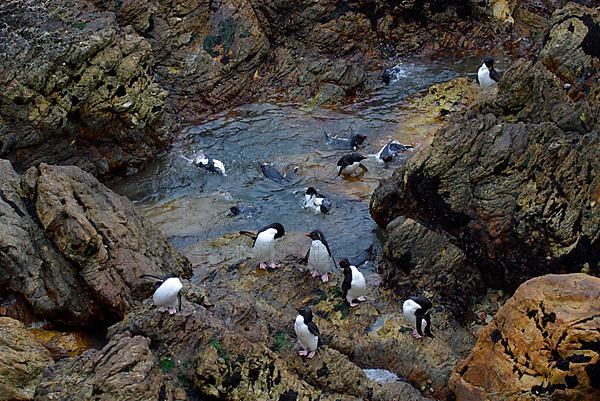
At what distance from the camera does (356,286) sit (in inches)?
420

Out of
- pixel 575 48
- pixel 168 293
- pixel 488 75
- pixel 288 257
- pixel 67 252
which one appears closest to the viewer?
pixel 168 293

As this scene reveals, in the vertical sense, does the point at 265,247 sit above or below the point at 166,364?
below

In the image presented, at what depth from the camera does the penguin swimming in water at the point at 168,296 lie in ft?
26.8

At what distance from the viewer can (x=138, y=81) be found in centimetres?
1634

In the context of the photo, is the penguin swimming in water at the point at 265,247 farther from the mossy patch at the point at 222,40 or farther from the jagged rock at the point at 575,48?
the mossy patch at the point at 222,40

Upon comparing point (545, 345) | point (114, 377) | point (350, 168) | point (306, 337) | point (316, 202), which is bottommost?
point (350, 168)

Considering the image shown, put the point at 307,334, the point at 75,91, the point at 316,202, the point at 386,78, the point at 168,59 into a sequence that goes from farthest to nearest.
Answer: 1. the point at 386,78
2. the point at 168,59
3. the point at 75,91
4. the point at 316,202
5. the point at 307,334

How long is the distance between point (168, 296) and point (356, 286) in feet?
11.1

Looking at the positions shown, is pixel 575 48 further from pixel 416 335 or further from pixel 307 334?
pixel 307 334

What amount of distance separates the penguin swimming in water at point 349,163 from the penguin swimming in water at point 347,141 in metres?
0.99

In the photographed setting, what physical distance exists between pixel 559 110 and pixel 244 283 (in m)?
6.28

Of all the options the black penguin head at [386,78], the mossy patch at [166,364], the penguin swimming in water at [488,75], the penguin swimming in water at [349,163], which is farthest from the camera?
the black penguin head at [386,78]

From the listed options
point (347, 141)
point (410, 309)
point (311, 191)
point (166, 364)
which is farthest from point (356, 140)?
point (166, 364)

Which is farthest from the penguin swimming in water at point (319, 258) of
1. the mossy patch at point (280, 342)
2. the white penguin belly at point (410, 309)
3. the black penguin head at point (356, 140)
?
A: the black penguin head at point (356, 140)
